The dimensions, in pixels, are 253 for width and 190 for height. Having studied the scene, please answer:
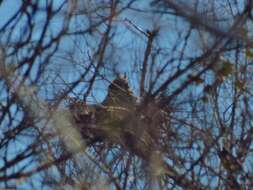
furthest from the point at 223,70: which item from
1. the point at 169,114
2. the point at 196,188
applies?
the point at 196,188

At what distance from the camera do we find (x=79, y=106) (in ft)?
12.8

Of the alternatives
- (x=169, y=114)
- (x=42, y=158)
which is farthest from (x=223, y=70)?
(x=42, y=158)

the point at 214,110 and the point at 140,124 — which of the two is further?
the point at 214,110

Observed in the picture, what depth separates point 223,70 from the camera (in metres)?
3.39

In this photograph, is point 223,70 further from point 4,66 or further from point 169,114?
point 4,66

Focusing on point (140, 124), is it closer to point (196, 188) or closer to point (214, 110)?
point (196, 188)

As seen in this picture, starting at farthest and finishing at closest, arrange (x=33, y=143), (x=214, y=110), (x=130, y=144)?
1. (x=214, y=110)
2. (x=130, y=144)
3. (x=33, y=143)

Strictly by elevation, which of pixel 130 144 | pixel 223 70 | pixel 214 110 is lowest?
pixel 130 144

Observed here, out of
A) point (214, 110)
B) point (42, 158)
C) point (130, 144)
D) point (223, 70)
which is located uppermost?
point (214, 110)

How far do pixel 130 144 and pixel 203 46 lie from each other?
0.67 m

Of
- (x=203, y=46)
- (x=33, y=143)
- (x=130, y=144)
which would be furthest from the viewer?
(x=130, y=144)

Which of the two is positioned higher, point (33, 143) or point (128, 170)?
point (128, 170)

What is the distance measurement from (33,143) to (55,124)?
0.17 metres

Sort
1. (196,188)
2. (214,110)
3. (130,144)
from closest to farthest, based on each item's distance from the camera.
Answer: (130,144) < (196,188) < (214,110)
